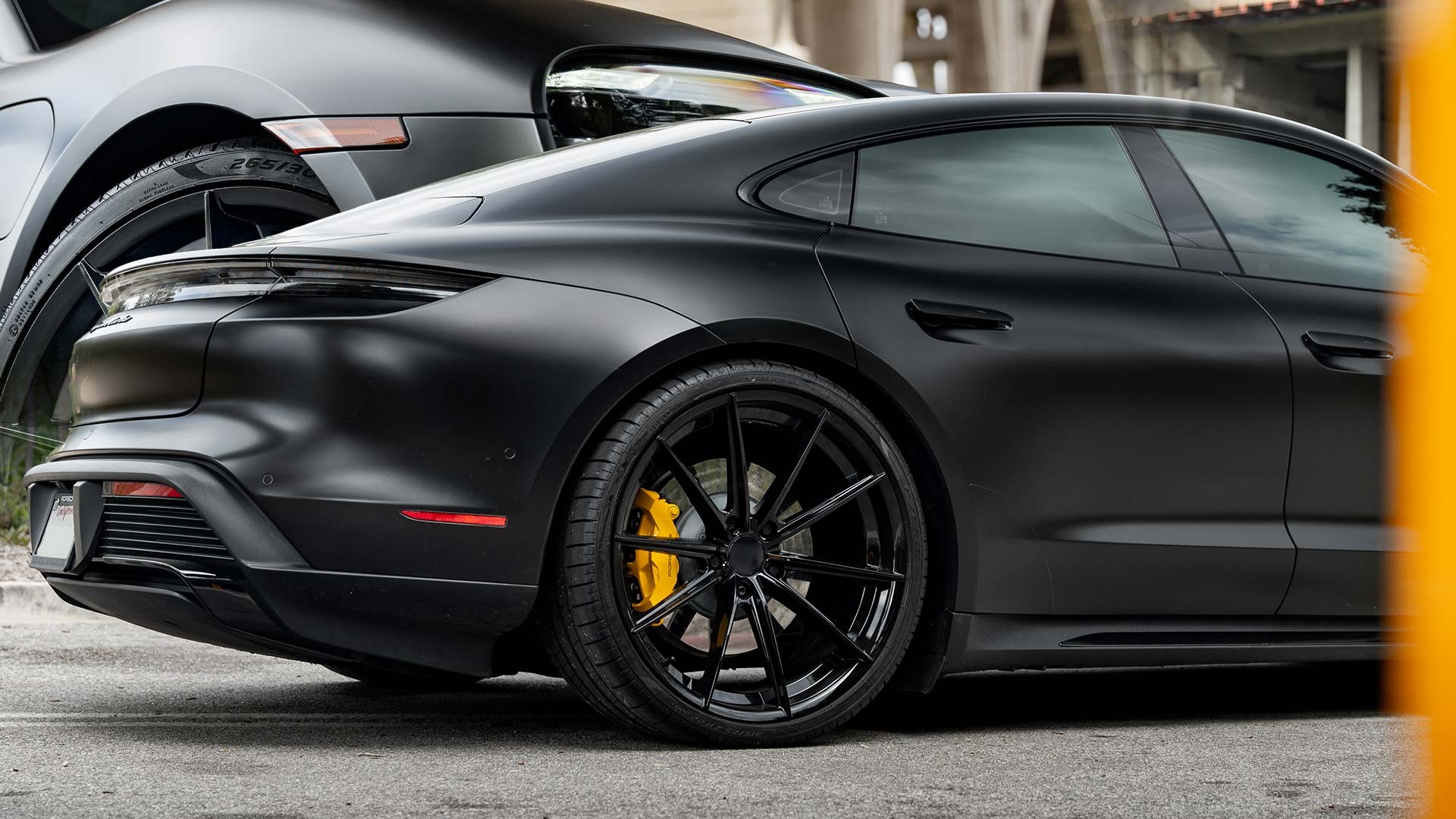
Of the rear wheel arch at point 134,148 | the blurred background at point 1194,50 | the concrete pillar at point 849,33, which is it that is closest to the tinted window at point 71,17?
the rear wheel arch at point 134,148

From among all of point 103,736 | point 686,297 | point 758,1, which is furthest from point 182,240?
point 758,1

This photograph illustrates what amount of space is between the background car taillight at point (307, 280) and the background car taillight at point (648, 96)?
177cm

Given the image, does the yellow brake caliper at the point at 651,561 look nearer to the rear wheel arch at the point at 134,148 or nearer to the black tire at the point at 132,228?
the black tire at the point at 132,228

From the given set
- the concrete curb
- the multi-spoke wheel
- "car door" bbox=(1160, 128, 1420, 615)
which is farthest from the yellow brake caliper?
the concrete curb

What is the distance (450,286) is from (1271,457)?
1.82 m

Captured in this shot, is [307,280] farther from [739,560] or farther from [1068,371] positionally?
[1068,371]

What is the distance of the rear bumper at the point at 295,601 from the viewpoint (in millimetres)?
2939

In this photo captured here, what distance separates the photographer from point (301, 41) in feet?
16.3

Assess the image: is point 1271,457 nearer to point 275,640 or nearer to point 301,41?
point 275,640

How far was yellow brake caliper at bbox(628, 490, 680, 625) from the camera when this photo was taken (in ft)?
10.4

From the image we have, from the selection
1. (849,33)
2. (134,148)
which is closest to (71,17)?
(134,148)

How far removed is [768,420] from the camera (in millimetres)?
3240

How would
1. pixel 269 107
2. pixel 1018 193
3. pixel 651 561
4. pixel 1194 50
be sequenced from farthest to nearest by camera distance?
pixel 1194 50 < pixel 269 107 < pixel 1018 193 < pixel 651 561

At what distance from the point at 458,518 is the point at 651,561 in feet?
1.34
